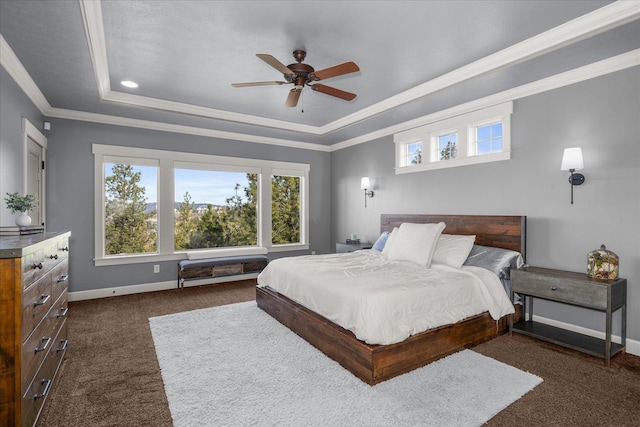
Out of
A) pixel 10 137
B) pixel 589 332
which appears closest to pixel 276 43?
pixel 10 137

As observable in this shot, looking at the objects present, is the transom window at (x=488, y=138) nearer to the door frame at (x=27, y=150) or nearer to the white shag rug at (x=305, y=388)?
the white shag rug at (x=305, y=388)

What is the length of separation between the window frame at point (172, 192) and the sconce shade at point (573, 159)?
4.42m

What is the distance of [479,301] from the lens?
120 inches

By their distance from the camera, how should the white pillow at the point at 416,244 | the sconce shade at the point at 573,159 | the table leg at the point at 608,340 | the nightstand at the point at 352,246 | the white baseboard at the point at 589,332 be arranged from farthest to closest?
1. the nightstand at the point at 352,246
2. the white pillow at the point at 416,244
3. the sconce shade at the point at 573,159
4. the white baseboard at the point at 589,332
5. the table leg at the point at 608,340

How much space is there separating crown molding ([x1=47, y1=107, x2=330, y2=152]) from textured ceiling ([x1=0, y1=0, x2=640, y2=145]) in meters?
0.26

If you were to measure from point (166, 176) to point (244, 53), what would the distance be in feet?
9.60

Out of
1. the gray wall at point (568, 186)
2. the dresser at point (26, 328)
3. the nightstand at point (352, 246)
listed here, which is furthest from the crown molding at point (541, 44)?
the dresser at point (26, 328)

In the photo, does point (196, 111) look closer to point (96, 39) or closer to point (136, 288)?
point (96, 39)

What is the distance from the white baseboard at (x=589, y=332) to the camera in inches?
114

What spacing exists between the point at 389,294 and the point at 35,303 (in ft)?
7.37

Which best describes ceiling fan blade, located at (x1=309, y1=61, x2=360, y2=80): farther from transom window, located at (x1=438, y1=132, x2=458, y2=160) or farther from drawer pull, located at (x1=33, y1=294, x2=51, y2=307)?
drawer pull, located at (x1=33, y1=294, x2=51, y2=307)

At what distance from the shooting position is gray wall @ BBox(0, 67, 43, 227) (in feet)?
9.34

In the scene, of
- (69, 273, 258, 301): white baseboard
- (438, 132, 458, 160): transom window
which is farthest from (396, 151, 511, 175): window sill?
(69, 273, 258, 301): white baseboard

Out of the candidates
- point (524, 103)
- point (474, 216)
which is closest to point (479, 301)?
point (474, 216)
